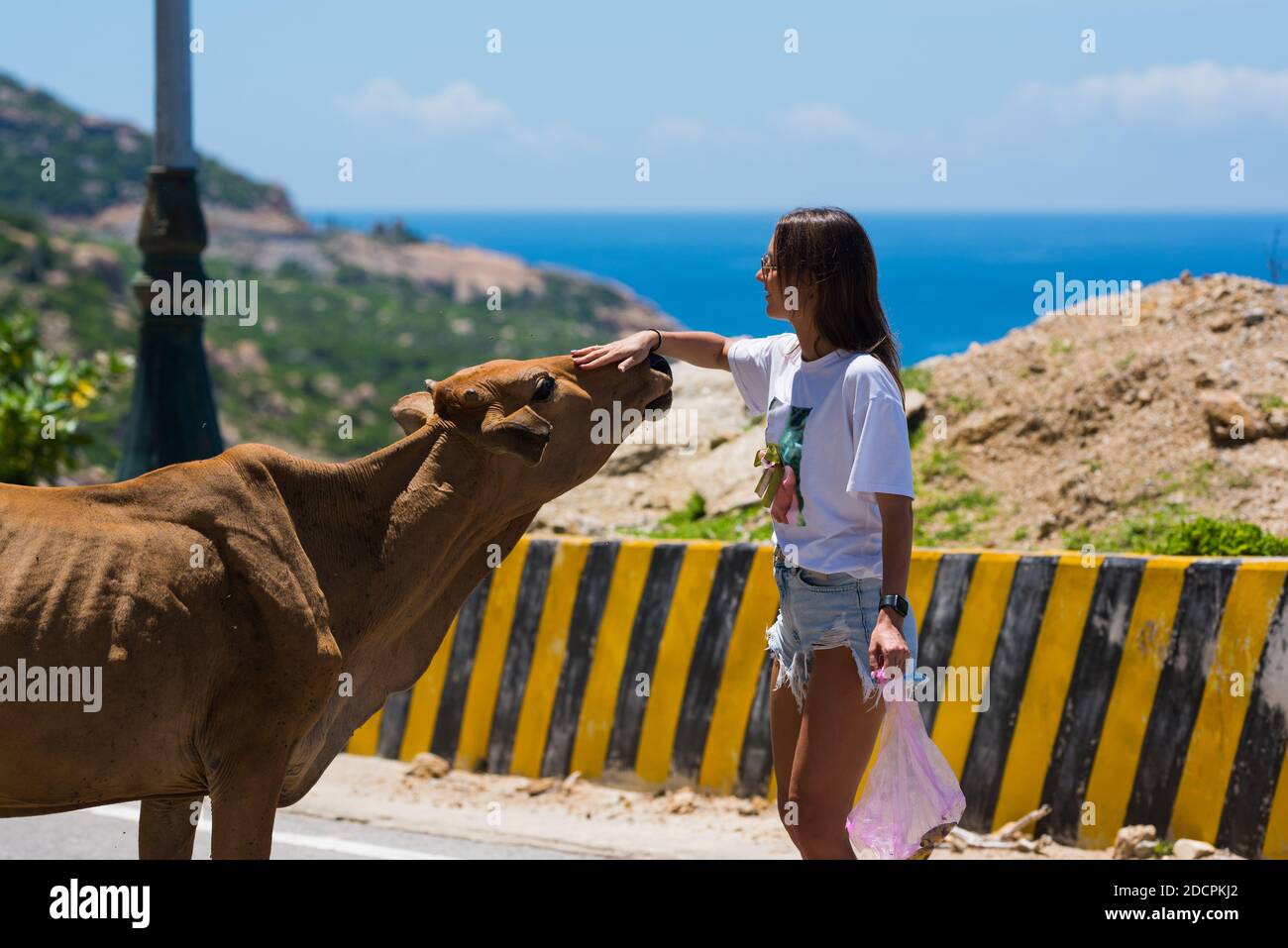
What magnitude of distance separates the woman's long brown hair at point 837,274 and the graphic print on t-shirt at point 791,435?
9.6 inches

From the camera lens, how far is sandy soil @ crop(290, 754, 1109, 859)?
7.61 m

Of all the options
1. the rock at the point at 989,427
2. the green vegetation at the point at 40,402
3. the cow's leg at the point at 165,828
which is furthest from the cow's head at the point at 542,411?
the green vegetation at the point at 40,402

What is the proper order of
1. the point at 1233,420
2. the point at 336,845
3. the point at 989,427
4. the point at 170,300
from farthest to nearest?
the point at 989,427
the point at 170,300
the point at 1233,420
the point at 336,845

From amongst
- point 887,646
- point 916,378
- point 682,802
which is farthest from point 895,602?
point 916,378

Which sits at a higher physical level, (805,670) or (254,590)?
(254,590)

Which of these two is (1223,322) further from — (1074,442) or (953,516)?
(953,516)

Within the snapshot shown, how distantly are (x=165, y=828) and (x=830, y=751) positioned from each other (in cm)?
207

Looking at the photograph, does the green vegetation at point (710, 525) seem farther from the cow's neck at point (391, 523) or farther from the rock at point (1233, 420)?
the cow's neck at point (391, 523)

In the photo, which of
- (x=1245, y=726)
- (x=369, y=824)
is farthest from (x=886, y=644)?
(x=369, y=824)

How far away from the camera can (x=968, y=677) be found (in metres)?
7.55

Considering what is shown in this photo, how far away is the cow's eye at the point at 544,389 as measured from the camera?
16.7 ft

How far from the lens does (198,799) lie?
4.98 metres
